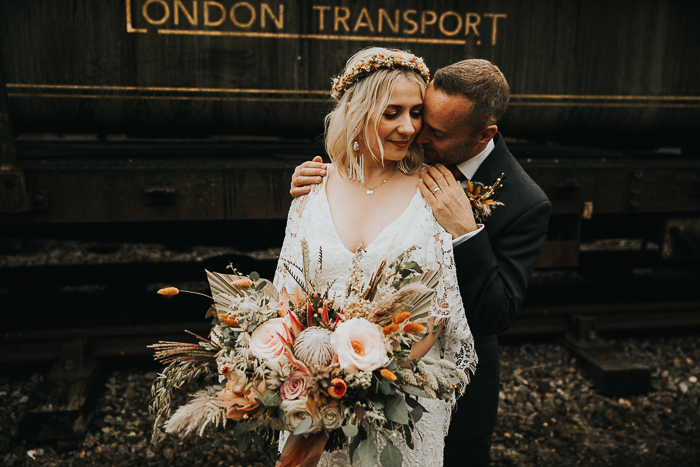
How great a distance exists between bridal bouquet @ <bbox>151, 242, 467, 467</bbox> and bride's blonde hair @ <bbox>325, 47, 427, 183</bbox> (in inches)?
18.6

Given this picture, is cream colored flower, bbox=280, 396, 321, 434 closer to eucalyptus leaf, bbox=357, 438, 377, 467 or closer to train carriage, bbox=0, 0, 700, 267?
eucalyptus leaf, bbox=357, 438, 377, 467

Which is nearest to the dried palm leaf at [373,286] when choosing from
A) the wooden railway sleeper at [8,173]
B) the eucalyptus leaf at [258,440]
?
the eucalyptus leaf at [258,440]

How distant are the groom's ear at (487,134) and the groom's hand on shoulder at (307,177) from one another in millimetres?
567

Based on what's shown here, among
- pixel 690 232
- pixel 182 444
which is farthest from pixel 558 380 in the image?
pixel 182 444

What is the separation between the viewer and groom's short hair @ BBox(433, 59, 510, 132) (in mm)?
1677

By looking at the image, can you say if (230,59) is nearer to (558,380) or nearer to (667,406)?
(558,380)

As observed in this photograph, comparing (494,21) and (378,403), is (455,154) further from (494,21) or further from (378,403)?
(494,21)

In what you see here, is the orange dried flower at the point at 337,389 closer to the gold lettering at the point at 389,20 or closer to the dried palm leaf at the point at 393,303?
the dried palm leaf at the point at 393,303

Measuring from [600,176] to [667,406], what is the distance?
5.54ft

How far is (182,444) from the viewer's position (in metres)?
Result: 3.10

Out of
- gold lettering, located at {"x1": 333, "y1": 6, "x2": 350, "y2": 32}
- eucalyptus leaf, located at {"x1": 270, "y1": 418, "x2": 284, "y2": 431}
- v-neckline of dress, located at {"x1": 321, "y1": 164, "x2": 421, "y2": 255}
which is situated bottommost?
eucalyptus leaf, located at {"x1": 270, "y1": 418, "x2": 284, "y2": 431}

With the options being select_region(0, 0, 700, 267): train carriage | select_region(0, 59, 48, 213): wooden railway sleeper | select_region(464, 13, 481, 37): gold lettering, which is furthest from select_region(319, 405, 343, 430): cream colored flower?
select_region(464, 13, 481, 37): gold lettering

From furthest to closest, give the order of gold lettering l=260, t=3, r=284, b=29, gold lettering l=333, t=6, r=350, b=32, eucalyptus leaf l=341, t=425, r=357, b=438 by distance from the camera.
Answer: gold lettering l=333, t=6, r=350, b=32 < gold lettering l=260, t=3, r=284, b=29 < eucalyptus leaf l=341, t=425, r=357, b=438

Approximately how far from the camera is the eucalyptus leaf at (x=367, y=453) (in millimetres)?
1215
